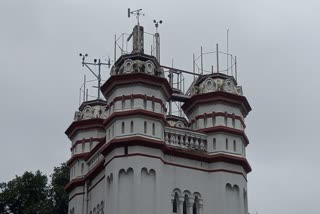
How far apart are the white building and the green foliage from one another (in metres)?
13.1

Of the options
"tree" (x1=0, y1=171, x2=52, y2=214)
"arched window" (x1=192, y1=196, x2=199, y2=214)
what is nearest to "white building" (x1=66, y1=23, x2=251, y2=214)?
"arched window" (x1=192, y1=196, x2=199, y2=214)

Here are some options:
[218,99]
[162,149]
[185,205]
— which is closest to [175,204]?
[185,205]

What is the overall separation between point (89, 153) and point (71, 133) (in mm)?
3094

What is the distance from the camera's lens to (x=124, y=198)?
1332 inches

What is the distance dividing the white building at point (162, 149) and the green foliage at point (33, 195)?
516 inches

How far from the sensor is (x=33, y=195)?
176 ft

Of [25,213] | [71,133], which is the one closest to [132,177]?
[71,133]

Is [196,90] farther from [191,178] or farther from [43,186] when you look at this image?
[43,186]

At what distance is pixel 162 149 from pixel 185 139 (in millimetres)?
2076

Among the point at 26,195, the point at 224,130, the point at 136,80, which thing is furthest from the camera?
the point at 26,195

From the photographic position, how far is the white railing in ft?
120

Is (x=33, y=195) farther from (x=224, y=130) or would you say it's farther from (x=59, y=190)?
(x=224, y=130)

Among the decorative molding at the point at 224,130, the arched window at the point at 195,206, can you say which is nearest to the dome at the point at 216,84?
the decorative molding at the point at 224,130

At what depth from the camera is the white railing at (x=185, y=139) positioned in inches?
1438
